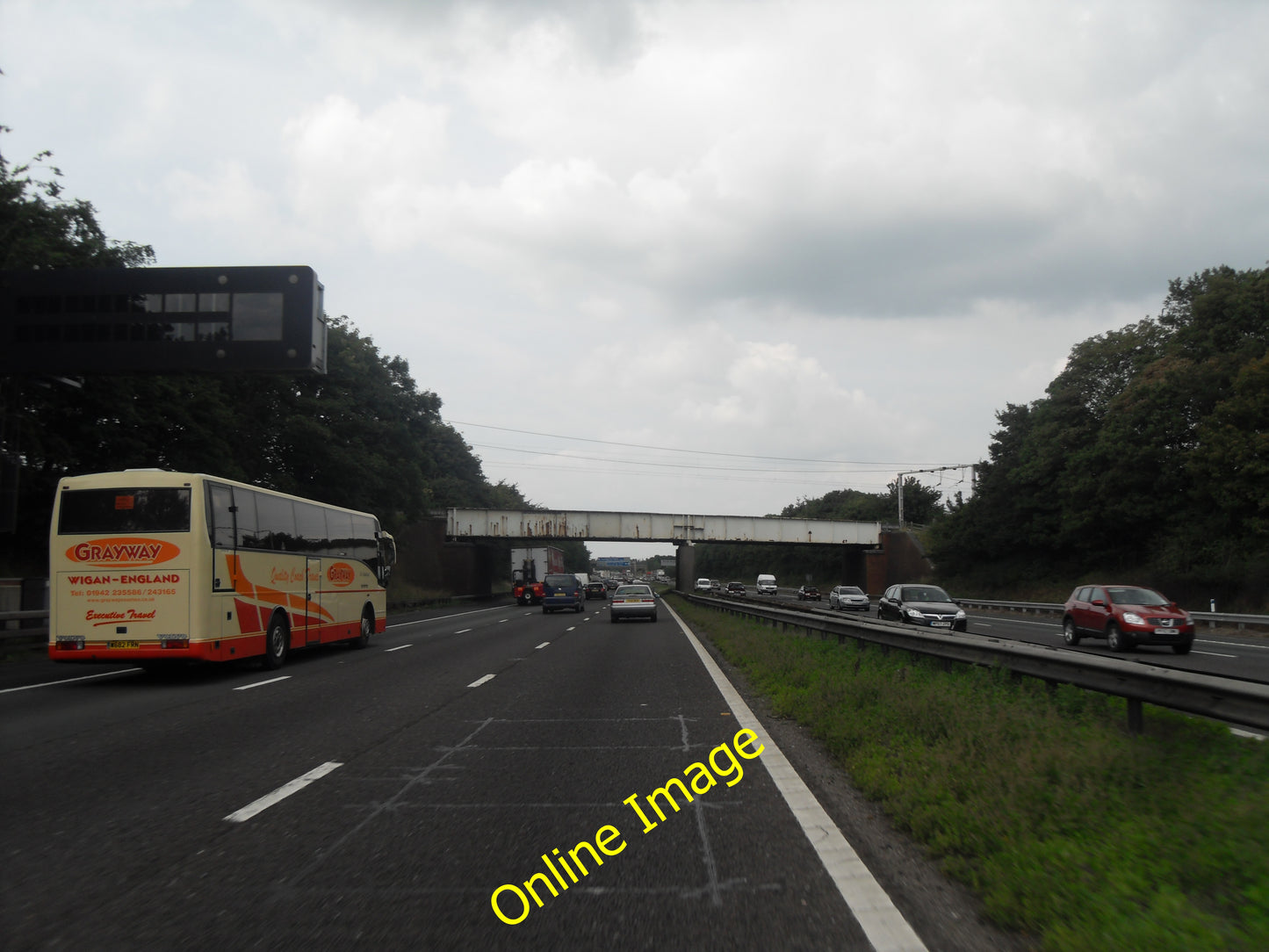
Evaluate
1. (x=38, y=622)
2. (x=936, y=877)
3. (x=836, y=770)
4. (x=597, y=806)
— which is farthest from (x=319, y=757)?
(x=38, y=622)

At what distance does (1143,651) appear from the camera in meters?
21.6

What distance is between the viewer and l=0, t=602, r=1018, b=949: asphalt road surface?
4.29 m

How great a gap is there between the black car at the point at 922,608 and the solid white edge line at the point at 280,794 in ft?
61.0

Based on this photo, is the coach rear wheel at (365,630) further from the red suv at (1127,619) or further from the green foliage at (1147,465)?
the green foliage at (1147,465)

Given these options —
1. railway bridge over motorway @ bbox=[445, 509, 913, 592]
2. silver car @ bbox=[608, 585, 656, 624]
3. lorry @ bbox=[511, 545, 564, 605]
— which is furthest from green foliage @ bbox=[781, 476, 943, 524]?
silver car @ bbox=[608, 585, 656, 624]

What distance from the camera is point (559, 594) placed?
48188 mm

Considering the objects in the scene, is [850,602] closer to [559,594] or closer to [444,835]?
[559,594]

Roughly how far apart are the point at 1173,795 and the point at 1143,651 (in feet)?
61.3

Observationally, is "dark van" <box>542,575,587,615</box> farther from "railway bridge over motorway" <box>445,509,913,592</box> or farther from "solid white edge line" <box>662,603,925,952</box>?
"solid white edge line" <box>662,603,925,952</box>

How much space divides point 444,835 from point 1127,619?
62.8ft

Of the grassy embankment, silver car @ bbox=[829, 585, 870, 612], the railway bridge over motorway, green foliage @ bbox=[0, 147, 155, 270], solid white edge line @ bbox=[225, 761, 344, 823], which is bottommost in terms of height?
silver car @ bbox=[829, 585, 870, 612]

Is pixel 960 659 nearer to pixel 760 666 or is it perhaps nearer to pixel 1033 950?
pixel 760 666

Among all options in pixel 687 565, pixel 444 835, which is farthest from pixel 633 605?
pixel 687 565

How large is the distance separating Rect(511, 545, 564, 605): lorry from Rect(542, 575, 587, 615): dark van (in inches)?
526
